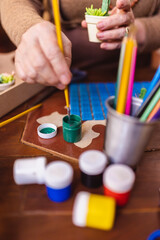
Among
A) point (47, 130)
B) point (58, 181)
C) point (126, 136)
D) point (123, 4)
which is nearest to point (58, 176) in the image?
point (58, 181)

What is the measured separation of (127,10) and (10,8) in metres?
0.39

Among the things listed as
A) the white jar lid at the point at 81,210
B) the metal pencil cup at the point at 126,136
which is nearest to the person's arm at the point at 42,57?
the metal pencil cup at the point at 126,136

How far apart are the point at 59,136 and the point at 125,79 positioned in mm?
262

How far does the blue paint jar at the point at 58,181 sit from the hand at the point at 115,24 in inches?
17.1

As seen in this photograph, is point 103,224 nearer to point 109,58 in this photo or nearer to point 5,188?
point 5,188

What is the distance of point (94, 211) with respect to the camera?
0.99ft

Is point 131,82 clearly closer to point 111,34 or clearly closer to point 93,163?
point 93,163

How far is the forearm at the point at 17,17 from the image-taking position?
595 mm

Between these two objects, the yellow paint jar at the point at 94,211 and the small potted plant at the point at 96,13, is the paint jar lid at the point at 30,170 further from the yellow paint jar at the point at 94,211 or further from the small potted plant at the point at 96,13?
the small potted plant at the point at 96,13

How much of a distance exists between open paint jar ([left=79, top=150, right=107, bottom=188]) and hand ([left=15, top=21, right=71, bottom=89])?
157mm

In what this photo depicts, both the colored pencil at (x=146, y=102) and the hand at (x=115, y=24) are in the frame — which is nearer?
the colored pencil at (x=146, y=102)

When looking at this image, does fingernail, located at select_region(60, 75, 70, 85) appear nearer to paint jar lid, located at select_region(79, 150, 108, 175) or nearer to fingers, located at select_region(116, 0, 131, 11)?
paint jar lid, located at select_region(79, 150, 108, 175)

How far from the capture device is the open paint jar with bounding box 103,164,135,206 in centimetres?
32

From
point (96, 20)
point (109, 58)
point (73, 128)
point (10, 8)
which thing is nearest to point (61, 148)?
point (73, 128)
